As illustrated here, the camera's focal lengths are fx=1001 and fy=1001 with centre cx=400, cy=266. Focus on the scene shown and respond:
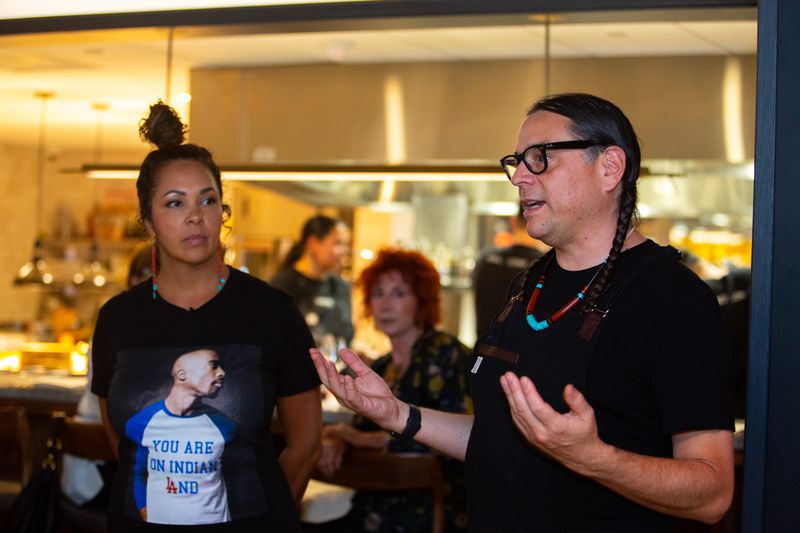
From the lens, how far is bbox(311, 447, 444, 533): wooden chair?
270 cm

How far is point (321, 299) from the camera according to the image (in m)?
6.14

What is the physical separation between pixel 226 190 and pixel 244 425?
71cm

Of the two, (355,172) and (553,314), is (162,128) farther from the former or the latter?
(355,172)

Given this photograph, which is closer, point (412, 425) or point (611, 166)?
point (611, 166)

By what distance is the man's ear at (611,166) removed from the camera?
5.54 ft

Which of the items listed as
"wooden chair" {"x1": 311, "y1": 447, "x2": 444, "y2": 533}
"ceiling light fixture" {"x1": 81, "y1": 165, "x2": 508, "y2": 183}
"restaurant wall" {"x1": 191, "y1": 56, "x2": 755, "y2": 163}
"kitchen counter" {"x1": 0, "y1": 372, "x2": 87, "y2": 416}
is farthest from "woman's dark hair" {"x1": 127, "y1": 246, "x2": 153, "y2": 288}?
"restaurant wall" {"x1": 191, "y1": 56, "x2": 755, "y2": 163}

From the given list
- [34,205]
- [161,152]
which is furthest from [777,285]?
[34,205]

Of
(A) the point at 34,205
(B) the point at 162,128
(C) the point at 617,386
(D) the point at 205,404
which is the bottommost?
(D) the point at 205,404

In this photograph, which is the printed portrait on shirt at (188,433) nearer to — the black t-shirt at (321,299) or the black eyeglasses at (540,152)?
the black eyeglasses at (540,152)

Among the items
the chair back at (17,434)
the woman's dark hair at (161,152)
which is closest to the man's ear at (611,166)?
the woman's dark hair at (161,152)

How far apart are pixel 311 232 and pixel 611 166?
4426 millimetres

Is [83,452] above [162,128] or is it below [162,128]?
below

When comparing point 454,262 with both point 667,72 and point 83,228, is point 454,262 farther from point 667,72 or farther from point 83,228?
point 83,228

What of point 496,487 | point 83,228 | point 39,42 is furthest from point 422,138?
point 83,228
